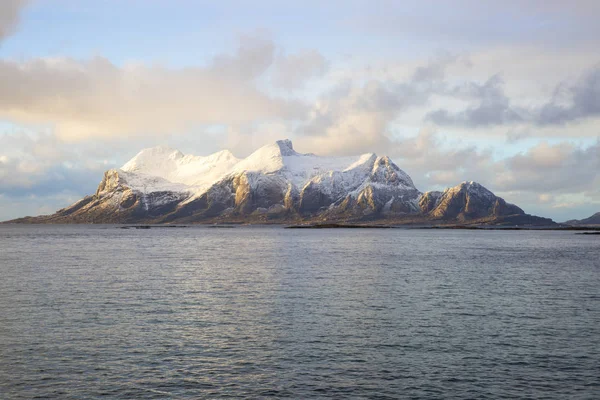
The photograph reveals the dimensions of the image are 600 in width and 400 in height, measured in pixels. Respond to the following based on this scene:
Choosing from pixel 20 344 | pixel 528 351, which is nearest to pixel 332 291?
pixel 528 351

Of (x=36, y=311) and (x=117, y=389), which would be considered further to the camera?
(x=36, y=311)

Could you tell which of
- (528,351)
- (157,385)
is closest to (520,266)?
(528,351)

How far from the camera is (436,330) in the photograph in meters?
48.9

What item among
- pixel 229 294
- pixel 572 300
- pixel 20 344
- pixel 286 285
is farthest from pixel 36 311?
pixel 572 300

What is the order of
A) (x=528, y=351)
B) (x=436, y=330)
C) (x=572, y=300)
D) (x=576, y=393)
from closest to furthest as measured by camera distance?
(x=576, y=393)
(x=528, y=351)
(x=436, y=330)
(x=572, y=300)

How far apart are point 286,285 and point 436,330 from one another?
3297 cm

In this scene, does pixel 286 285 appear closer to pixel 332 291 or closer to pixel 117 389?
pixel 332 291

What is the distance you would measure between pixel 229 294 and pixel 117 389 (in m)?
37.3

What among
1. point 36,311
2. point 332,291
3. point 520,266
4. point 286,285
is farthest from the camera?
point 520,266

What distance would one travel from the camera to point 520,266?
382 ft

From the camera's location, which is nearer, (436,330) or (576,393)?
(576,393)

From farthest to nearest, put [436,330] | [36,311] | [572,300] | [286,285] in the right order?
[286,285] → [572,300] → [36,311] → [436,330]

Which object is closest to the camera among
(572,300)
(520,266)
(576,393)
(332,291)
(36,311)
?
(576,393)

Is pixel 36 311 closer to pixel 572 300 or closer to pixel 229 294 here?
pixel 229 294
